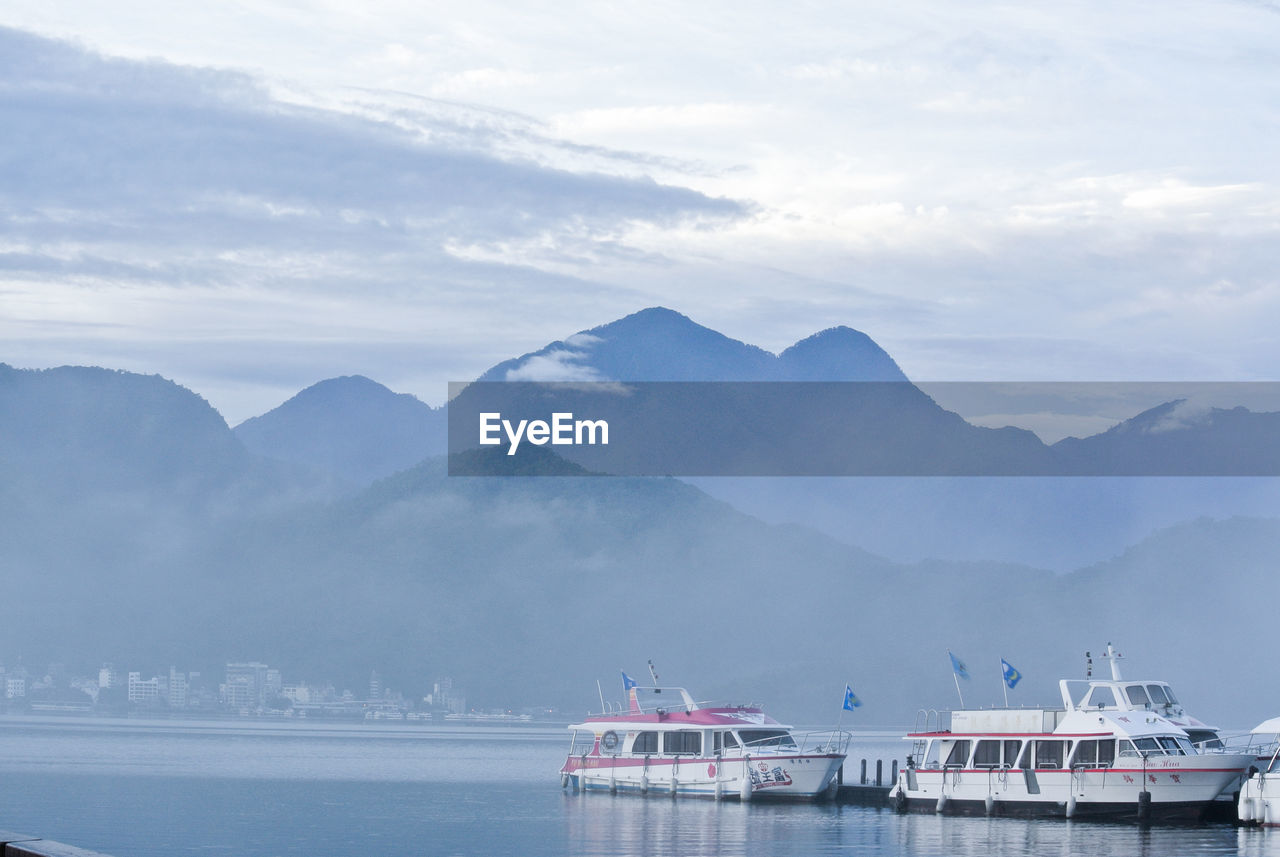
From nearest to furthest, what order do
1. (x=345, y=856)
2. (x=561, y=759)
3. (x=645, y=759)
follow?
(x=345, y=856), (x=645, y=759), (x=561, y=759)

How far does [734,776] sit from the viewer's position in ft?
262

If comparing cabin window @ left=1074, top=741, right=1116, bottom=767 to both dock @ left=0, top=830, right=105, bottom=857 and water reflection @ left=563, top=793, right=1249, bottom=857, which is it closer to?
water reflection @ left=563, top=793, right=1249, bottom=857

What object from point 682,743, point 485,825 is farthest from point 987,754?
point 485,825

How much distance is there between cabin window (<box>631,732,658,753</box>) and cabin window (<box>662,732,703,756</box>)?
0.71 metres

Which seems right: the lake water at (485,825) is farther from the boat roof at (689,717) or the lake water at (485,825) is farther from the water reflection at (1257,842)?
the boat roof at (689,717)

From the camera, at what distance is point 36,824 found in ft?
252

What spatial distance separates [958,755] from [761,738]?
501 inches

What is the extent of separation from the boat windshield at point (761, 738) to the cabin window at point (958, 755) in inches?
470

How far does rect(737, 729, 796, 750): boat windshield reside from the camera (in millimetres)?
80500

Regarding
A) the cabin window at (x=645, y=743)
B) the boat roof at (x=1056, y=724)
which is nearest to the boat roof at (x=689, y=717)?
the cabin window at (x=645, y=743)

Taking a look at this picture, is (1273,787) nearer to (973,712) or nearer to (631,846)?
(973,712)

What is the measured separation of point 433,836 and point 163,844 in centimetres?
1159

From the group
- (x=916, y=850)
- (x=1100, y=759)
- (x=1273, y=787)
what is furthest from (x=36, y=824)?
(x=1273, y=787)

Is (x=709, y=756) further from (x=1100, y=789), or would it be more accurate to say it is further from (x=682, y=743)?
(x=1100, y=789)
